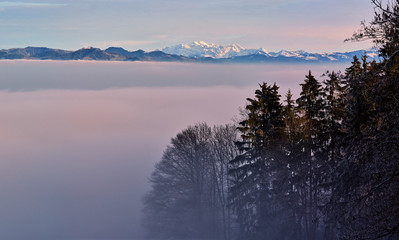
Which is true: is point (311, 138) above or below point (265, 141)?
above

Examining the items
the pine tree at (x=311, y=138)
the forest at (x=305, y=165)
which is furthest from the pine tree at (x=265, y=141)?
the pine tree at (x=311, y=138)

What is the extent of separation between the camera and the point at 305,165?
23219 millimetres

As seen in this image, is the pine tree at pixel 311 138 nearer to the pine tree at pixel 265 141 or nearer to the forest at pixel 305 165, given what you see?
the forest at pixel 305 165

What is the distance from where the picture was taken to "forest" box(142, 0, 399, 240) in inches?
307

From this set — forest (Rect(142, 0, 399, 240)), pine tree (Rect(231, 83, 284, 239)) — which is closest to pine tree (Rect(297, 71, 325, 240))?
forest (Rect(142, 0, 399, 240))

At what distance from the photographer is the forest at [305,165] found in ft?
25.6

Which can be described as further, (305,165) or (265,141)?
(265,141)

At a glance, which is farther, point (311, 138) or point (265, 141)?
point (265, 141)

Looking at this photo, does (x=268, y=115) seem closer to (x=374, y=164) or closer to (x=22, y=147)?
(x=374, y=164)

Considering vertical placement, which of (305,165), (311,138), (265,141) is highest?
(311,138)

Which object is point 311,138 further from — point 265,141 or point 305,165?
point 265,141

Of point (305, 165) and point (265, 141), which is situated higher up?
point (265, 141)

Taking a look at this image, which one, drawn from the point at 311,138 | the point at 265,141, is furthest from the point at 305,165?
the point at 265,141

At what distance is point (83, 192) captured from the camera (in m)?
72.4
